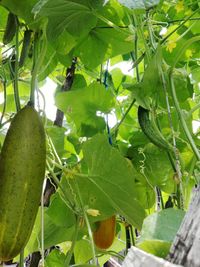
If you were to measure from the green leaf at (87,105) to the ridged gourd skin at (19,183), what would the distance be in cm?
38

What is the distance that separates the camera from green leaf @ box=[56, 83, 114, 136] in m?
1.11

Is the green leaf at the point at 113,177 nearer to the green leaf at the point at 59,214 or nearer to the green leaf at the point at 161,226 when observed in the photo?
the green leaf at the point at 59,214

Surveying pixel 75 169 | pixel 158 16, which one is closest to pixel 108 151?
pixel 75 169

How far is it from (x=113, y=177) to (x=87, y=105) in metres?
0.25

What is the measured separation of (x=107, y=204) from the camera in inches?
38.7

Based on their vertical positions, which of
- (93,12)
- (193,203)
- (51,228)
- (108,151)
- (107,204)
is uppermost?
(93,12)

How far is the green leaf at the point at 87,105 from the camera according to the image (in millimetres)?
1112

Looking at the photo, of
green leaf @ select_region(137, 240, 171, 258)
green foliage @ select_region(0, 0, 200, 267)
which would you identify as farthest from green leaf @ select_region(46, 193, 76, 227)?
green leaf @ select_region(137, 240, 171, 258)

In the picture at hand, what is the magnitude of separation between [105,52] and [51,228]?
397 millimetres

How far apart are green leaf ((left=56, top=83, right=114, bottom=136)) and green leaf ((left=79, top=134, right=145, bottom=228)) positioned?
0.65 ft

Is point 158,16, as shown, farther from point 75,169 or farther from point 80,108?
point 75,169

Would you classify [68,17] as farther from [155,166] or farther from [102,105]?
[155,166]

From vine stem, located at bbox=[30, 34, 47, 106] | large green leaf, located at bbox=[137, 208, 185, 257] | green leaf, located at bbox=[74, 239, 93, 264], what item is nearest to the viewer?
large green leaf, located at bbox=[137, 208, 185, 257]

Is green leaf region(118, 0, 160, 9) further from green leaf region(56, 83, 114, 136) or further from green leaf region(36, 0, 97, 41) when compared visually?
green leaf region(56, 83, 114, 136)
